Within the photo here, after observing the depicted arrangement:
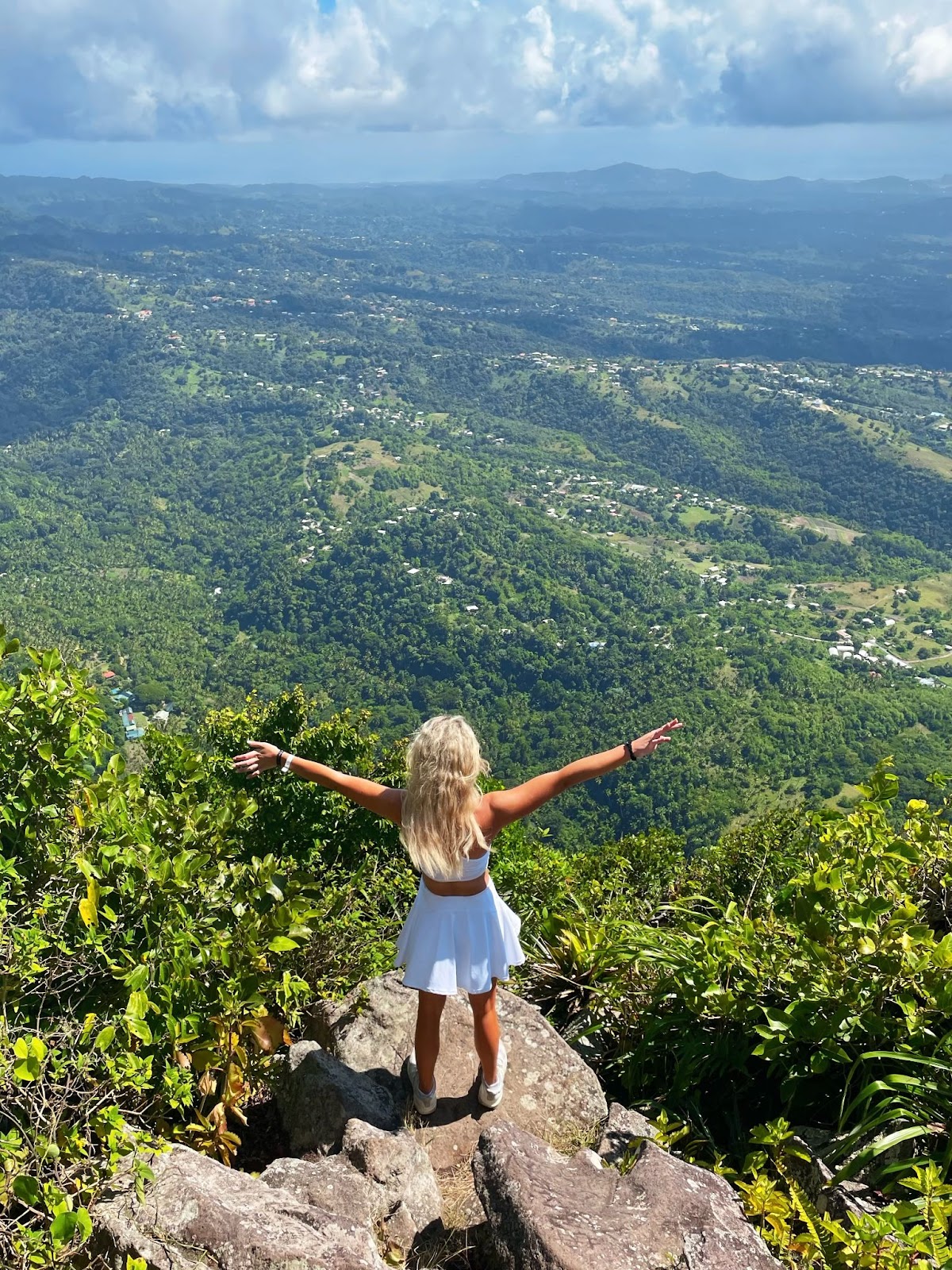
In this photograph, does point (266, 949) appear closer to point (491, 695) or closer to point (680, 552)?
Answer: point (491, 695)

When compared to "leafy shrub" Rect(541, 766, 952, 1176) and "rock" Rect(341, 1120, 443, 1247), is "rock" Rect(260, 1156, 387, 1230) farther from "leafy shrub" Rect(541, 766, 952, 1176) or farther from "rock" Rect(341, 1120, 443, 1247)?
"leafy shrub" Rect(541, 766, 952, 1176)

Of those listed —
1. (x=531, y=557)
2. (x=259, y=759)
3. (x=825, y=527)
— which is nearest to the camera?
(x=259, y=759)

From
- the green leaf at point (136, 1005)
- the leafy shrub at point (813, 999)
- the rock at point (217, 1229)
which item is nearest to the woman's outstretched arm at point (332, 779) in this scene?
the green leaf at point (136, 1005)

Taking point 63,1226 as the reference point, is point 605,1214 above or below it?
below

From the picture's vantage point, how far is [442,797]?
3.46 meters

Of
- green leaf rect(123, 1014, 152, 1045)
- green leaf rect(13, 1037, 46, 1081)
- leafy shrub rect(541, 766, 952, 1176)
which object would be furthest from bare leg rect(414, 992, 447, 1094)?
green leaf rect(13, 1037, 46, 1081)

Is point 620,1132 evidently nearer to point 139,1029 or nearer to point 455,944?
point 455,944

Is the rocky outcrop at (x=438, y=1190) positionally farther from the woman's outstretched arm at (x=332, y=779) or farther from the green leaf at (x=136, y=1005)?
the woman's outstretched arm at (x=332, y=779)

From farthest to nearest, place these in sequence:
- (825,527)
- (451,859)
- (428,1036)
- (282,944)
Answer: (825,527), (428,1036), (451,859), (282,944)

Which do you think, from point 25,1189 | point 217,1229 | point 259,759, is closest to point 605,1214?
point 217,1229

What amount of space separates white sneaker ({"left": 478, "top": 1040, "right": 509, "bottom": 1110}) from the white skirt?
421 mm

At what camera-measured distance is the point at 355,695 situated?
80.4 meters

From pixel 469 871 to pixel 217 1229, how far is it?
5.04 feet

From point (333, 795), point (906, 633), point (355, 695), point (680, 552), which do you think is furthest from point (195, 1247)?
point (680, 552)
